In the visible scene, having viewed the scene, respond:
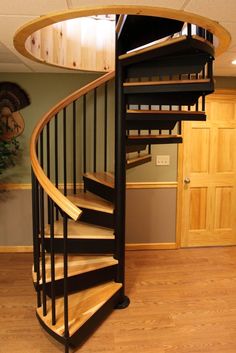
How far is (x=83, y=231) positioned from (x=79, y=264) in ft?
0.94

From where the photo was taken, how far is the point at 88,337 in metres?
2.16

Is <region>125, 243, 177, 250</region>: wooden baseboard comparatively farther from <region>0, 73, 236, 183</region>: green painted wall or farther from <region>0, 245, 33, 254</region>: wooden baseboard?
<region>0, 245, 33, 254</region>: wooden baseboard

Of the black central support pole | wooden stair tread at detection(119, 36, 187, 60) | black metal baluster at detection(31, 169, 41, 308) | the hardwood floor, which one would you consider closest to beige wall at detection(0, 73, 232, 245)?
the hardwood floor

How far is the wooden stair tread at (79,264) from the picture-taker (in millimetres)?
2314

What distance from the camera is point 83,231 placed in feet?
8.34

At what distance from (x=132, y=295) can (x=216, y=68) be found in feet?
8.76

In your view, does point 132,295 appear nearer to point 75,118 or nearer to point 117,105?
point 117,105

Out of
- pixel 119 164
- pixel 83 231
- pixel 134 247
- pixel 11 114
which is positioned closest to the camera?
pixel 119 164

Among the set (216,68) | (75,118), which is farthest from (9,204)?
(216,68)

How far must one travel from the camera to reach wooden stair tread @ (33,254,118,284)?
2314mm

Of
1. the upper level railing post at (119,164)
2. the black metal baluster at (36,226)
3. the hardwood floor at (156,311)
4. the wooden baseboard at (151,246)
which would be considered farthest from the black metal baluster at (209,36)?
the wooden baseboard at (151,246)

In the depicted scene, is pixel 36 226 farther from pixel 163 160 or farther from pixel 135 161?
pixel 163 160

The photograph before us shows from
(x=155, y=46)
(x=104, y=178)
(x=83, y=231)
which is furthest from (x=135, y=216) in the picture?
(x=155, y=46)

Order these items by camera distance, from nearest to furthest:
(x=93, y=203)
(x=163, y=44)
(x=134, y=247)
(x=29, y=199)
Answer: (x=163, y=44)
(x=93, y=203)
(x=29, y=199)
(x=134, y=247)
